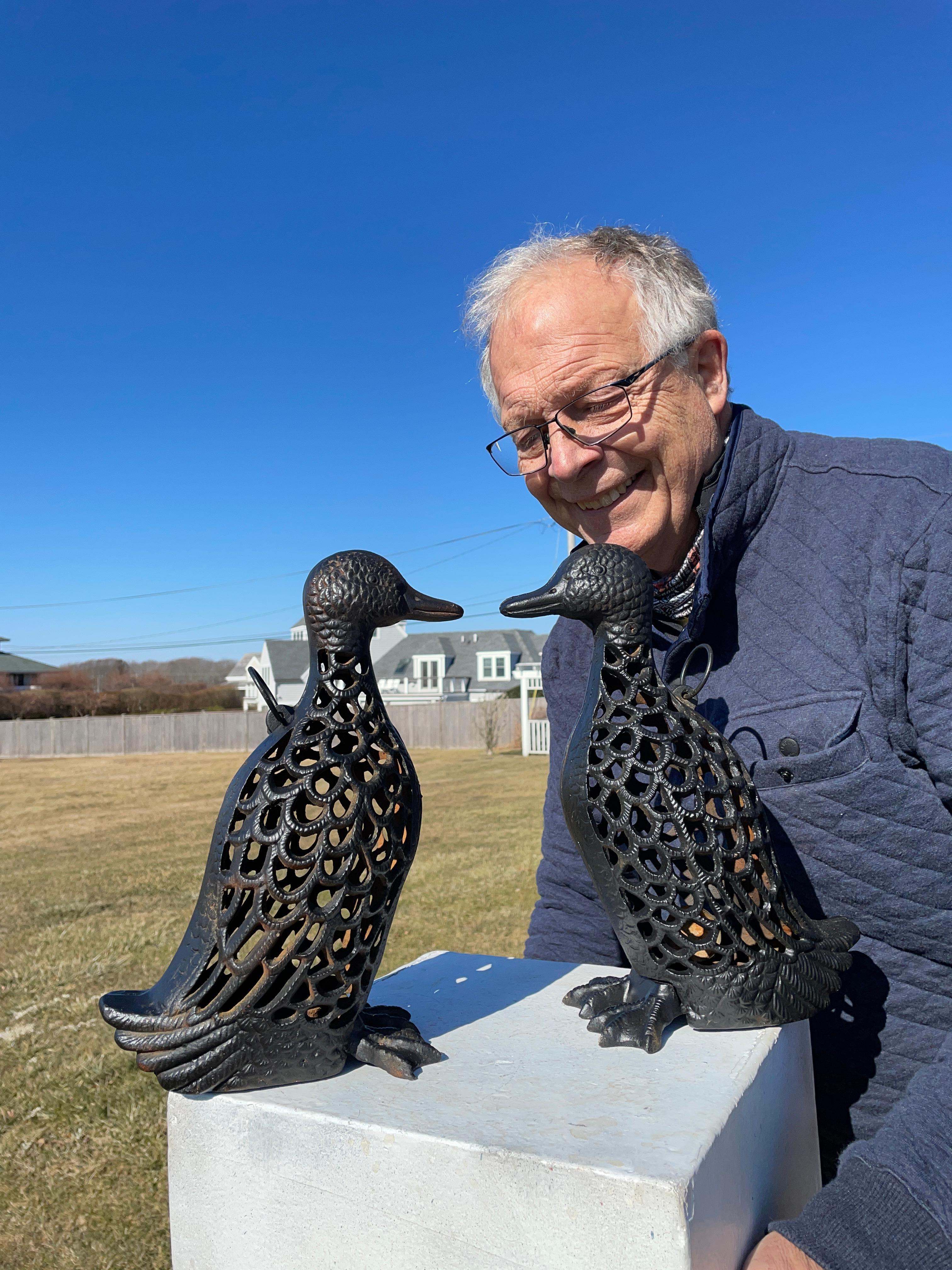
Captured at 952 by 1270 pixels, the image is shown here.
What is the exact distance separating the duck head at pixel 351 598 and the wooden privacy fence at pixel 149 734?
2770 cm

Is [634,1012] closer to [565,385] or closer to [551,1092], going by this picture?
[551,1092]

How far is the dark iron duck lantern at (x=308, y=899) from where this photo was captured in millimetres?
1422

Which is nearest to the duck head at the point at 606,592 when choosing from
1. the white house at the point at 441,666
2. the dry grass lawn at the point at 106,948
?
the dry grass lawn at the point at 106,948

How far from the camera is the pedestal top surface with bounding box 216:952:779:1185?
4.05 ft

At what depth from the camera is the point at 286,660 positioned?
146 feet

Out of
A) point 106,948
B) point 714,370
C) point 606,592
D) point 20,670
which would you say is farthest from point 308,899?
point 20,670

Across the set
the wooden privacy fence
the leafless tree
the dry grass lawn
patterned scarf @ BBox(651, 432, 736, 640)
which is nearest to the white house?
the wooden privacy fence

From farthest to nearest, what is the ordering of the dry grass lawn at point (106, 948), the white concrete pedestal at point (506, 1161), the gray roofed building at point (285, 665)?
the gray roofed building at point (285, 665), the dry grass lawn at point (106, 948), the white concrete pedestal at point (506, 1161)

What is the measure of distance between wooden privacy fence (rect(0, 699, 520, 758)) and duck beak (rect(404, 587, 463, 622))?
2763 cm

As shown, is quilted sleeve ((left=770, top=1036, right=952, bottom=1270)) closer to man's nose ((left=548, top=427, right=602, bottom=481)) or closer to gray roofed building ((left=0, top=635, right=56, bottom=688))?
man's nose ((left=548, top=427, right=602, bottom=481))

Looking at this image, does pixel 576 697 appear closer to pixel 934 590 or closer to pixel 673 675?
pixel 673 675

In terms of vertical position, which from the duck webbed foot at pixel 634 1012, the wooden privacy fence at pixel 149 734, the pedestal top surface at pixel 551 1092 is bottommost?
the wooden privacy fence at pixel 149 734

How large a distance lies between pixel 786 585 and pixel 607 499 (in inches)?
18.0

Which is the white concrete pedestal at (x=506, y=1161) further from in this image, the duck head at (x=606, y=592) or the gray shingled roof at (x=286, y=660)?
the gray shingled roof at (x=286, y=660)
